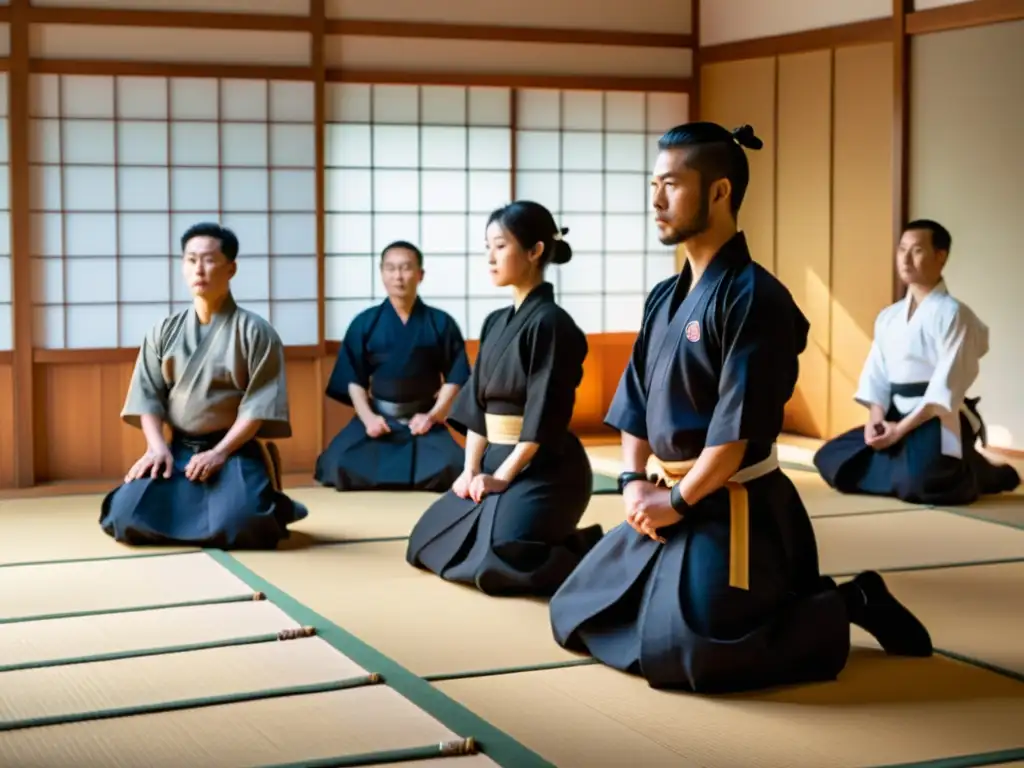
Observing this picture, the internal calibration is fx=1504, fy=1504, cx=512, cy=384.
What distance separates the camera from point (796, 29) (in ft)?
27.4

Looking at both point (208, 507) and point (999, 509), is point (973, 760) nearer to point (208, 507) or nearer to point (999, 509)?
point (208, 507)

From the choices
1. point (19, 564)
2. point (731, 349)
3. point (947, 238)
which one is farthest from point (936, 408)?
point (19, 564)

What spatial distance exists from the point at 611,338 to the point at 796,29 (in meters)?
2.05

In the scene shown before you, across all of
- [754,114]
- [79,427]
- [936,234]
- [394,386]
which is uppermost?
[754,114]

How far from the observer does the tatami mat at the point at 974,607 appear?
389cm

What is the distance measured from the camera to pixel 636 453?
3.91m

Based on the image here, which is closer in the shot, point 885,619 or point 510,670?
point 510,670

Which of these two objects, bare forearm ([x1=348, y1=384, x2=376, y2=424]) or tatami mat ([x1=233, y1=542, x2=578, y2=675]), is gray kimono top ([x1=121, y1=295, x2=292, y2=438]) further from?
bare forearm ([x1=348, y1=384, x2=376, y2=424])

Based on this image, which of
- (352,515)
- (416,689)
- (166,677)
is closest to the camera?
(416,689)

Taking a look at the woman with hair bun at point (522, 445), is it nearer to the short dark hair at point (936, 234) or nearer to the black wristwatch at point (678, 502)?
the black wristwatch at point (678, 502)

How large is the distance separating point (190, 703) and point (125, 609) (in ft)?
3.53

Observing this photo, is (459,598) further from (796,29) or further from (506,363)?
(796,29)

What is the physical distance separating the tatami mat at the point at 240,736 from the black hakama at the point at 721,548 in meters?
0.64

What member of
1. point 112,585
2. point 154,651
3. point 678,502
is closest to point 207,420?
point 112,585
